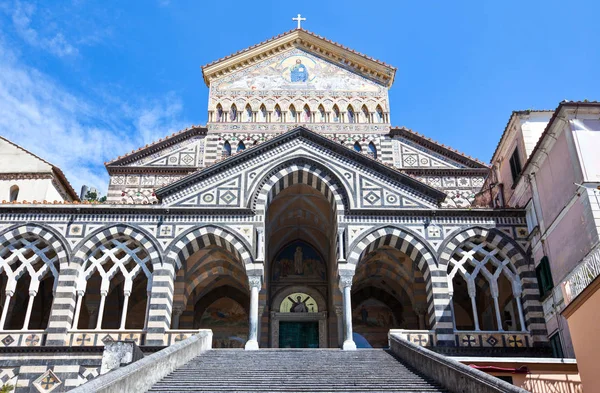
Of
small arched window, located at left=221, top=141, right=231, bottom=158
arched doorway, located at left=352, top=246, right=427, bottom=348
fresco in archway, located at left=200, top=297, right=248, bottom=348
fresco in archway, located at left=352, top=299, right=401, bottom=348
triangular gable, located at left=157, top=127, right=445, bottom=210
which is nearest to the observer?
triangular gable, located at left=157, top=127, right=445, bottom=210

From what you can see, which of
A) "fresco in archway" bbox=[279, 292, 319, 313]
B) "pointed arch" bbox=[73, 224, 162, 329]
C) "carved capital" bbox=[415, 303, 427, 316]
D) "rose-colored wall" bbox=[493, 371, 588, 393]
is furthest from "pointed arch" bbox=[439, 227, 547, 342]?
"pointed arch" bbox=[73, 224, 162, 329]

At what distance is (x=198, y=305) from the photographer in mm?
27188

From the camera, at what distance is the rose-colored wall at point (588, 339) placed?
44.5 ft

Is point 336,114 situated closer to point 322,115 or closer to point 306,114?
point 322,115

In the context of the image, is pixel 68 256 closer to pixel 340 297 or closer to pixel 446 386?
pixel 340 297

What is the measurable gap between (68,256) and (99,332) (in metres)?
3.22

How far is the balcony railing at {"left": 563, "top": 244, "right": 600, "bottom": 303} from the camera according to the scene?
14.6 m

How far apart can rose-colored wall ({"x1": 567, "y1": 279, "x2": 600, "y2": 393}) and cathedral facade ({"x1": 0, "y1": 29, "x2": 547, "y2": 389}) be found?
5.84 meters

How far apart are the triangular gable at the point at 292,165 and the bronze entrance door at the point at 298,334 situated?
662 cm

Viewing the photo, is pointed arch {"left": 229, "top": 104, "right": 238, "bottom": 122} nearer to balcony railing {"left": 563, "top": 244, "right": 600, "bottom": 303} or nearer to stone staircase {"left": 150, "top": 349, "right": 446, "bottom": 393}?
stone staircase {"left": 150, "top": 349, "right": 446, "bottom": 393}

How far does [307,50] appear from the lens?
1352 inches

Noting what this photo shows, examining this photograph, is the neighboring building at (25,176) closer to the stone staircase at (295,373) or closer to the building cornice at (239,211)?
the building cornice at (239,211)

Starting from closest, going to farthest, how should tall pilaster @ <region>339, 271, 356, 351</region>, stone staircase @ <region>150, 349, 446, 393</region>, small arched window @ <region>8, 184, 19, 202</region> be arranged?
1. stone staircase @ <region>150, 349, 446, 393</region>
2. tall pilaster @ <region>339, 271, 356, 351</region>
3. small arched window @ <region>8, 184, 19, 202</region>

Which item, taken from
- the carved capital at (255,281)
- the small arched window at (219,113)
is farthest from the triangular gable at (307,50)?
the carved capital at (255,281)
